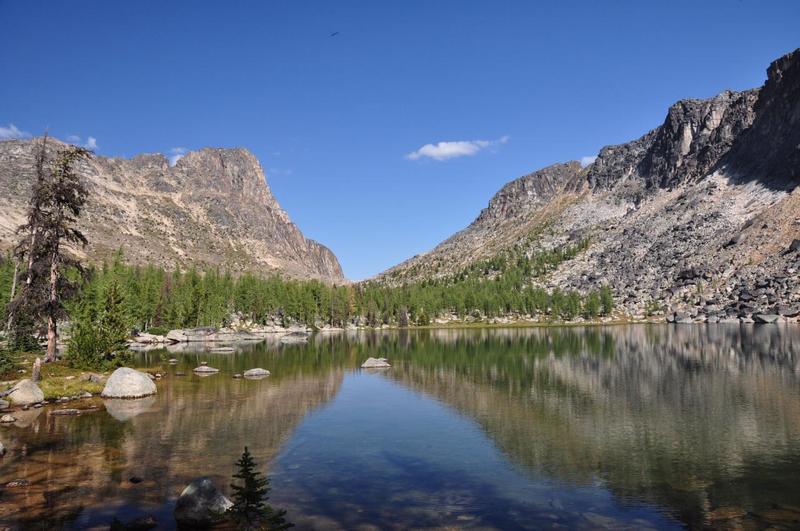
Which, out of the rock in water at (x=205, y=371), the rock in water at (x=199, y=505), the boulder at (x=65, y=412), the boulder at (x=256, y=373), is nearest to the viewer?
the rock in water at (x=199, y=505)

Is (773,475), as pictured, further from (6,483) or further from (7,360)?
(7,360)

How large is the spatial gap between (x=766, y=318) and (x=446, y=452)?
6816 inches

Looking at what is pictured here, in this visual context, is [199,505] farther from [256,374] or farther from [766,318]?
[766,318]

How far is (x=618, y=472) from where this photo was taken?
86.7 feet

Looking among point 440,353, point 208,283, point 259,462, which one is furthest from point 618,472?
point 208,283

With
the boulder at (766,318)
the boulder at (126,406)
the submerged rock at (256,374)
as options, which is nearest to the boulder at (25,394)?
the boulder at (126,406)

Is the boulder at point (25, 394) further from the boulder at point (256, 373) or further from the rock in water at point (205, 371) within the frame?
the boulder at point (256, 373)

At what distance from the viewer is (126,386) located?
46.8m

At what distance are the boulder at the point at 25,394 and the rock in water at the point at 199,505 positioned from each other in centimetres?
2887

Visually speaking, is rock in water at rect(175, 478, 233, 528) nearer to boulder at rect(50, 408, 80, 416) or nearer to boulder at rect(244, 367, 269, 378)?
boulder at rect(50, 408, 80, 416)

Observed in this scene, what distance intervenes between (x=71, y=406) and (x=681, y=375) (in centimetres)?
6060

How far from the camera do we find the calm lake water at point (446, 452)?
69.8 ft

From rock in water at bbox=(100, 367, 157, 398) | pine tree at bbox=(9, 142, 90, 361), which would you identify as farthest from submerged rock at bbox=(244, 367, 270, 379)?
pine tree at bbox=(9, 142, 90, 361)

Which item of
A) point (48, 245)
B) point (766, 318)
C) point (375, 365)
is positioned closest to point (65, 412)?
point (48, 245)
